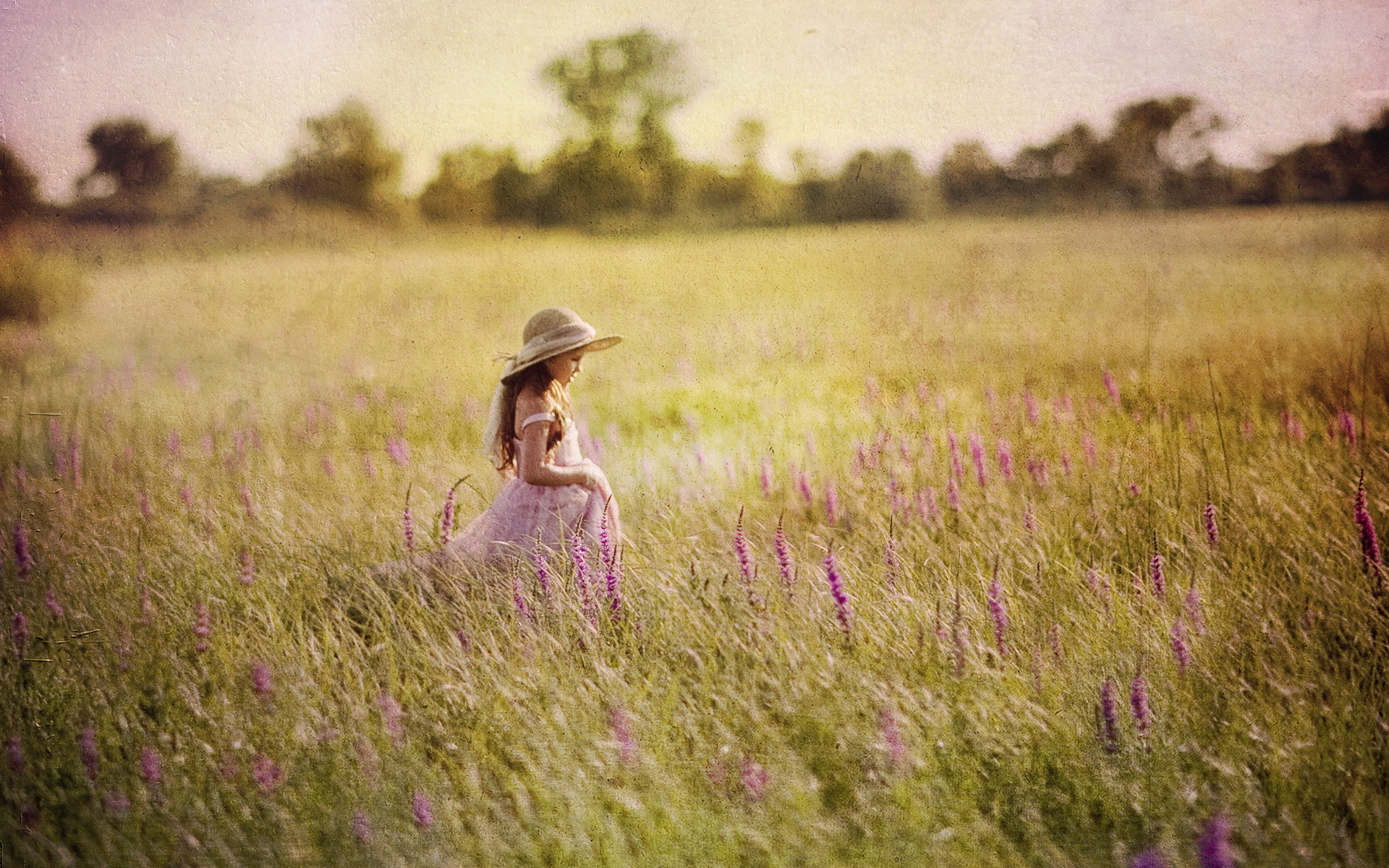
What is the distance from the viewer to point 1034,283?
139 inches

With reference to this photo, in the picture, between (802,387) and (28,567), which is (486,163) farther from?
(28,567)

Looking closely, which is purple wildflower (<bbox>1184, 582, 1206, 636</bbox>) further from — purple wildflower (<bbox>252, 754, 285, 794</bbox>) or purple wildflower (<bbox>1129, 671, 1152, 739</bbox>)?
purple wildflower (<bbox>252, 754, 285, 794</bbox>)

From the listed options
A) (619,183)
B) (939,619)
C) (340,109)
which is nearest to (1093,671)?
(939,619)

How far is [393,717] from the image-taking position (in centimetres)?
246

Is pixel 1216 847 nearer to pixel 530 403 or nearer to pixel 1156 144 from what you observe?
pixel 530 403

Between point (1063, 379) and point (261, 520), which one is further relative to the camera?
point (1063, 379)

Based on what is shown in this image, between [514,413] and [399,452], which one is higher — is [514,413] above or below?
above

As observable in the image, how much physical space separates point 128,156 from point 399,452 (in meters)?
1.45

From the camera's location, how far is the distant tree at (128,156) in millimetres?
3252

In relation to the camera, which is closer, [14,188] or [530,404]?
[530,404]

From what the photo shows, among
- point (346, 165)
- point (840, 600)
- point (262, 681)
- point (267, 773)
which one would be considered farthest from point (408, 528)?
point (840, 600)

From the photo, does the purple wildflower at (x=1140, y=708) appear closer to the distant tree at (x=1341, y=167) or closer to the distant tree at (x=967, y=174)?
the distant tree at (x=967, y=174)

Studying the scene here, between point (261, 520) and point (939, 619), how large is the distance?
239 cm

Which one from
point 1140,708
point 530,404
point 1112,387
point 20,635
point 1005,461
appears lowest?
point 1140,708
